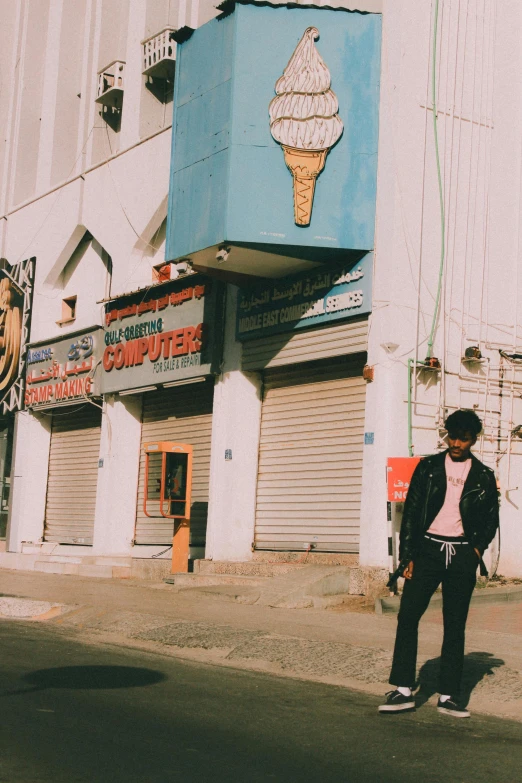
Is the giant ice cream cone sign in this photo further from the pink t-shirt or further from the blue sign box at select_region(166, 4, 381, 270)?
the pink t-shirt

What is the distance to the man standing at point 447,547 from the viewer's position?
6.47m

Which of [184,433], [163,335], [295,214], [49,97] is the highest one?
[49,97]

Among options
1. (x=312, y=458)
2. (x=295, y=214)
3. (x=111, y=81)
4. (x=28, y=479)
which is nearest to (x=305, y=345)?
(x=312, y=458)

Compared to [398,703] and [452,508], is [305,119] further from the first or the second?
[398,703]

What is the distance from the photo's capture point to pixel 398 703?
254 inches

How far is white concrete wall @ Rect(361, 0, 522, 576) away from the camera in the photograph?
1399cm

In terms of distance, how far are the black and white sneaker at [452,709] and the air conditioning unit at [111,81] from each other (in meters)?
17.7

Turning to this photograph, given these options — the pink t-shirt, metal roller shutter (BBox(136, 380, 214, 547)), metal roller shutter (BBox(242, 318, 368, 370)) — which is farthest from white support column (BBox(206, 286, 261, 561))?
the pink t-shirt

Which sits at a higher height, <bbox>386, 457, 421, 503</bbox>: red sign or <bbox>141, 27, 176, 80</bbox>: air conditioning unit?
<bbox>141, 27, 176, 80</bbox>: air conditioning unit

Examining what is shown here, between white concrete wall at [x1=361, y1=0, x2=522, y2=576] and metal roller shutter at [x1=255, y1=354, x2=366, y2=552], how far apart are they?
86cm

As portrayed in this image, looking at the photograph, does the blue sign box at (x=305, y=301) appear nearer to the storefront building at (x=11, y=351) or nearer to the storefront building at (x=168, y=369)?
the storefront building at (x=168, y=369)

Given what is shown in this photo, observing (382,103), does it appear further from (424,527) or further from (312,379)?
(424,527)

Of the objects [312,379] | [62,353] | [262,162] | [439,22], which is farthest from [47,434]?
[439,22]

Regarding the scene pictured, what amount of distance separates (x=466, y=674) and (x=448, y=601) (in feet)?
4.71
